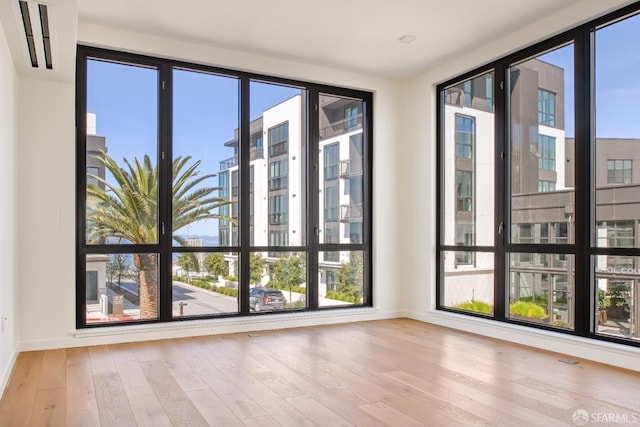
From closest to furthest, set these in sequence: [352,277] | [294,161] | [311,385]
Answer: [311,385], [294,161], [352,277]

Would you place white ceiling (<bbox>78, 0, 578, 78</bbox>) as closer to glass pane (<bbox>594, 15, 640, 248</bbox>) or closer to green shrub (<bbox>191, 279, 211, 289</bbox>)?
glass pane (<bbox>594, 15, 640, 248</bbox>)

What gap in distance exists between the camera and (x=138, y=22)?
4.57 m

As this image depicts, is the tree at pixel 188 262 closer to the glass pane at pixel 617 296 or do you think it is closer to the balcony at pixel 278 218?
the balcony at pixel 278 218

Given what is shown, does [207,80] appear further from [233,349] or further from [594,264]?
[594,264]

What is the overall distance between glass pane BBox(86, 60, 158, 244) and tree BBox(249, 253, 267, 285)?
3.46ft

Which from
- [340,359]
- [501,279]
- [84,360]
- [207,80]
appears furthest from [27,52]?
[501,279]

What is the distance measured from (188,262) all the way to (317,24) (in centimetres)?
265

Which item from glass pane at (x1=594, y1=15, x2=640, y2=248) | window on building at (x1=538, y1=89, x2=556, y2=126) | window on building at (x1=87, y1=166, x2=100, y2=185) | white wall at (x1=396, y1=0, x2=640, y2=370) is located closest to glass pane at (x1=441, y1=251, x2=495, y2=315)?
white wall at (x1=396, y1=0, x2=640, y2=370)

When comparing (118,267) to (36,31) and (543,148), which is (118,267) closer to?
(36,31)

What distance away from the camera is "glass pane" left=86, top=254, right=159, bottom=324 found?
4695 millimetres

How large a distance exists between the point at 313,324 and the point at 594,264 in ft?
9.53

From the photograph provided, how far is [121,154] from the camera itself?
4.84 meters


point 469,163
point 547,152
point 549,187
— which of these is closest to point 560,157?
point 547,152

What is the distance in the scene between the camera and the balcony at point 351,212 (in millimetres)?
6012
